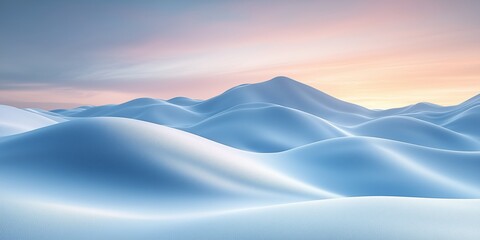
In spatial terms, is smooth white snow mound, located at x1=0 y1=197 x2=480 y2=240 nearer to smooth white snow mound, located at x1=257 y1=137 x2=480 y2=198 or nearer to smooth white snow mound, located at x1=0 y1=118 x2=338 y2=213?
smooth white snow mound, located at x1=0 y1=118 x2=338 y2=213

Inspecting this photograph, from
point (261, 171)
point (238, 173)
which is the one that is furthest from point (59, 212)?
point (261, 171)

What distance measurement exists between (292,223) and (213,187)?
9420 mm

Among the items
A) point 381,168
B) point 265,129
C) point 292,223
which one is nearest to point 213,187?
point 292,223

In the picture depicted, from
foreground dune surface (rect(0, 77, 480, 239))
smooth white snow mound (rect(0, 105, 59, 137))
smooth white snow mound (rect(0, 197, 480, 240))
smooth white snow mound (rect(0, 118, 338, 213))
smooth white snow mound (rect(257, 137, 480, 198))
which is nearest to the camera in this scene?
smooth white snow mound (rect(0, 197, 480, 240))

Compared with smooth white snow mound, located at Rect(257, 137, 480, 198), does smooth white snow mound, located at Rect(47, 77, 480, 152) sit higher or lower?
higher

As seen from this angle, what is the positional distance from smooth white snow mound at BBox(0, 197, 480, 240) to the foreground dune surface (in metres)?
0.03

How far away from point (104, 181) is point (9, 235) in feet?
26.6

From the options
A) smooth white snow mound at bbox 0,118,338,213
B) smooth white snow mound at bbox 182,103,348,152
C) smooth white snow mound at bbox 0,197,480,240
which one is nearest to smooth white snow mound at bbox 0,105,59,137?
smooth white snow mound at bbox 182,103,348,152

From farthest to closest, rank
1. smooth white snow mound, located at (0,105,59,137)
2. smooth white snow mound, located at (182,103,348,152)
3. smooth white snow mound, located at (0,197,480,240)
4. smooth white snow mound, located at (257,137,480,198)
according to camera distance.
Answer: smooth white snow mound, located at (182,103,348,152)
smooth white snow mound, located at (0,105,59,137)
smooth white snow mound, located at (257,137,480,198)
smooth white snow mound, located at (0,197,480,240)

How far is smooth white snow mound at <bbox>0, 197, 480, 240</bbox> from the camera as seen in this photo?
6.97 metres

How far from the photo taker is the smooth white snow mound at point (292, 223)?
697 cm

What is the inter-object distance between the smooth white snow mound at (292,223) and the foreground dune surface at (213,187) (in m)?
0.03

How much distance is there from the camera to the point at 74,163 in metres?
16.9

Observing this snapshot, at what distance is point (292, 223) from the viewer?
7430mm
